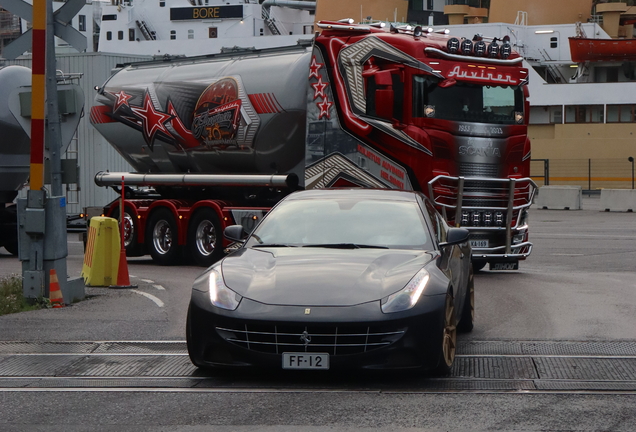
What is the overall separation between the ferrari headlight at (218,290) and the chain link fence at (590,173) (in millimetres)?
48612

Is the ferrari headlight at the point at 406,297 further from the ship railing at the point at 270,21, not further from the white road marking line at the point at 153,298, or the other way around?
→ the ship railing at the point at 270,21

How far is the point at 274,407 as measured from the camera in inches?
262

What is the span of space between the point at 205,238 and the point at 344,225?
1049cm

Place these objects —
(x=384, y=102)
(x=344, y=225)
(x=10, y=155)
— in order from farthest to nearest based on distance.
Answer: (x=10, y=155) < (x=384, y=102) < (x=344, y=225)

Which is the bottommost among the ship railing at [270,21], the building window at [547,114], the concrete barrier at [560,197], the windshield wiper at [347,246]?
the concrete barrier at [560,197]

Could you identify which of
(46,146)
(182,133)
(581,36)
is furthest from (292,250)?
(581,36)

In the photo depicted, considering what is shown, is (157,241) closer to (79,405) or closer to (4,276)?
(4,276)

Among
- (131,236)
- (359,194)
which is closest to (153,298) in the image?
(359,194)

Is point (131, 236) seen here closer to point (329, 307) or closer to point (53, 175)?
point (53, 175)

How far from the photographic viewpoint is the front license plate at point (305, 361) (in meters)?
7.17

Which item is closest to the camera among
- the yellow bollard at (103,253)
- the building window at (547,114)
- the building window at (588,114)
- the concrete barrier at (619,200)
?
the yellow bollard at (103,253)

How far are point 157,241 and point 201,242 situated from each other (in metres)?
1.27

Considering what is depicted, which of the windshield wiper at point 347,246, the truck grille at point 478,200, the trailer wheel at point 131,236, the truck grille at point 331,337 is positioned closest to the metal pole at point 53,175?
the windshield wiper at point 347,246

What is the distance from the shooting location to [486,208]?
651 inches
